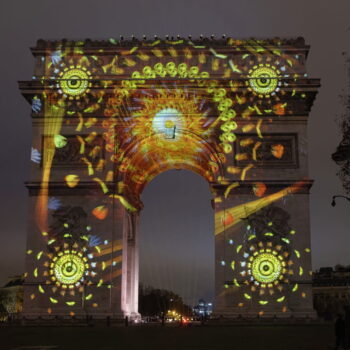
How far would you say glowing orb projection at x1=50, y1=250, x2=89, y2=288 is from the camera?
31188 mm

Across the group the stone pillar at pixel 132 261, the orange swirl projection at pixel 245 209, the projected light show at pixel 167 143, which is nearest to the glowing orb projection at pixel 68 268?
the projected light show at pixel 167 143

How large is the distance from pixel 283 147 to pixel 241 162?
7.27ft

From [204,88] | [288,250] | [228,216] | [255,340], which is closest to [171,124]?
[204,88]

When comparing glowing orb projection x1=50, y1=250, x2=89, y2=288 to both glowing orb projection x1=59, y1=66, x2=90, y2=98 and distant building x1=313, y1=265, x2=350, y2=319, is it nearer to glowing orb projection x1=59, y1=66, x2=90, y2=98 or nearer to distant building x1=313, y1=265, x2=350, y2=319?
glowing orb projection x1=59, y1=66, x2=90, y2=98

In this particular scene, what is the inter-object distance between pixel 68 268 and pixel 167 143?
27.6 ft

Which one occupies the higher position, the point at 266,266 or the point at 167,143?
the point at 167,143

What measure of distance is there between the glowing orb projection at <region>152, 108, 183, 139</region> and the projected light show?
0.05 meters

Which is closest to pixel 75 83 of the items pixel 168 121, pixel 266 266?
pixel 168 121

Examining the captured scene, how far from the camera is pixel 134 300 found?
37406 millimetres

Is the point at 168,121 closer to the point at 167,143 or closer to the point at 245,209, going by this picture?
the point at 167,143

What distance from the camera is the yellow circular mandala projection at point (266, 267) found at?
101 ft

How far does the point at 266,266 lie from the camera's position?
30.9 meters

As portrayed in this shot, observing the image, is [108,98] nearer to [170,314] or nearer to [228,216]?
[228,216]

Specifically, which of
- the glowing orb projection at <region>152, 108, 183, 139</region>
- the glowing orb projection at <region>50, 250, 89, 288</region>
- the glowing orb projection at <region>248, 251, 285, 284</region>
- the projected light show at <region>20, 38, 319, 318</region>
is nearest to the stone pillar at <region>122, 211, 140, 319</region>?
the projected light show at <region>20, 38, 319, 318</region>
